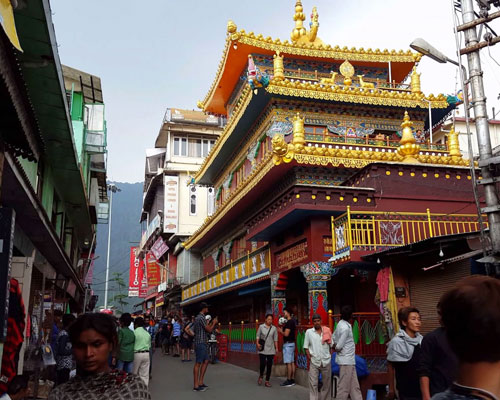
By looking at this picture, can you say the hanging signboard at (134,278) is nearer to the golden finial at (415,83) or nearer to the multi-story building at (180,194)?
the multi-story building at (180,194)

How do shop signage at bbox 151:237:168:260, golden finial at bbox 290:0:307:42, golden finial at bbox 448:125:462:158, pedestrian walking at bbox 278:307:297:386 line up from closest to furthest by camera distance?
pedestrian walking at bbox 278:307:297:386 → golden finial at bbox 448:125:462:158 → golden finial at bbox 290:0:307:42 → shop signage at bbox 151:237:168:260

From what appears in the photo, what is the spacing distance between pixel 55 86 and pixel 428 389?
760cm

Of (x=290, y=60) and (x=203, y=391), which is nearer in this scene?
(x=203, y=391)

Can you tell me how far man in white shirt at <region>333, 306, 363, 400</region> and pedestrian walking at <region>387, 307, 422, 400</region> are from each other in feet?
9.97

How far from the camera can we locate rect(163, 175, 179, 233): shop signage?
4047 centimetres

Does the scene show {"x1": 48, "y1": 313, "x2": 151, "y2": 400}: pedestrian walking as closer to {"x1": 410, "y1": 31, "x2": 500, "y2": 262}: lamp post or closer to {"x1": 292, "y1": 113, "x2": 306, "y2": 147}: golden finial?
{"x1": 410, "y1": 31, "x2": 500, "y2": 262}: lamp post

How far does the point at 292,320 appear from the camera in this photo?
12.2 metres

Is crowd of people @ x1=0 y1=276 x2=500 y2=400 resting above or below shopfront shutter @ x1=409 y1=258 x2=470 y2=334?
below

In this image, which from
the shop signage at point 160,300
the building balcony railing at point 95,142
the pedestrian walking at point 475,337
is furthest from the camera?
the shop signage at point 160,300

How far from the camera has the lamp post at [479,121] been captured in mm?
9055

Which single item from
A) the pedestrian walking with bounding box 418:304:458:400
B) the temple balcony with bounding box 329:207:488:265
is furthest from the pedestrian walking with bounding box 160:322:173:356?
the pedestrian walking with bounding box 418:304:458:400

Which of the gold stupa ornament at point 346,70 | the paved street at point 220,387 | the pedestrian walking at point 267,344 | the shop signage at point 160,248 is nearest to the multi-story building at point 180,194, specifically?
the shop signage at point 160,248

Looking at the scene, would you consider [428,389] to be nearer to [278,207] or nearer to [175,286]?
[278,207]

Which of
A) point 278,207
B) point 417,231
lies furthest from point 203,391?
point 417,231
